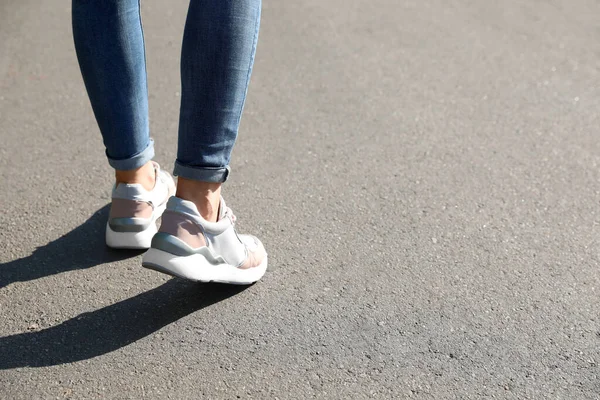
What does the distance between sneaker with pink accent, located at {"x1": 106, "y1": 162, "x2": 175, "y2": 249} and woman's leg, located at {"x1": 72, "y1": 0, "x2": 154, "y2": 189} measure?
48mm

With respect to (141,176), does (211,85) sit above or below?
above

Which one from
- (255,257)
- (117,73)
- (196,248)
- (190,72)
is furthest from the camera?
(255,257)

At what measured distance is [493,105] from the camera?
13.4 ft

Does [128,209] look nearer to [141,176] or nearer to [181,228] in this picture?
[141,176]

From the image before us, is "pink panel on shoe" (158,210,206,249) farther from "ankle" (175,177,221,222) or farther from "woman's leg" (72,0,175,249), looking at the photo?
"woman's leg" (72,0,175,249)

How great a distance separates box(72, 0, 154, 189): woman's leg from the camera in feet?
7.72

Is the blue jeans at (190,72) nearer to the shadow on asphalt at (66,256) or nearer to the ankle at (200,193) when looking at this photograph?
the ankle at (200,193)

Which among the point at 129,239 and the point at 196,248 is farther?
the point at 129,239

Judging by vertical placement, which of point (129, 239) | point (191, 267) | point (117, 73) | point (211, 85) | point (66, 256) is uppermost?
point (211, 85)

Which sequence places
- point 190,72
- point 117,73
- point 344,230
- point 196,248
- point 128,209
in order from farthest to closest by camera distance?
point 344,230
point 128,209
point 117,73
point 196,248
point 190,72

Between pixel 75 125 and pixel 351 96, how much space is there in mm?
1342

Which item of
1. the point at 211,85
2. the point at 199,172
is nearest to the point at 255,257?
the point at 199,172

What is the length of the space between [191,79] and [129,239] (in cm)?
70

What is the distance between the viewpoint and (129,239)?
268cm
